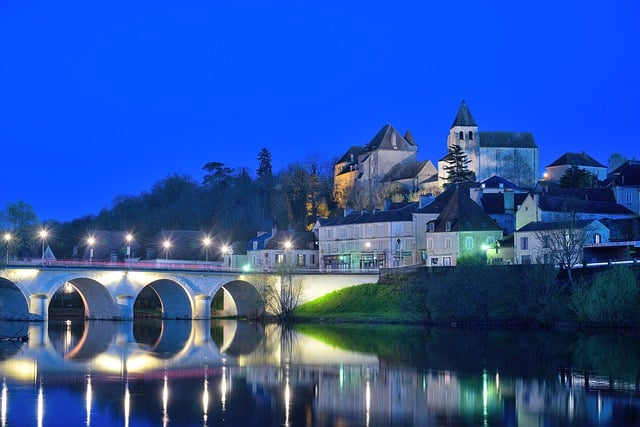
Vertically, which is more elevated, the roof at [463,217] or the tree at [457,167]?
the tree at [457,167]

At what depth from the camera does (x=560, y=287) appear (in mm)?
63094

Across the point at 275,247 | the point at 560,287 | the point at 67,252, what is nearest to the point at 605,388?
the point at 560,287

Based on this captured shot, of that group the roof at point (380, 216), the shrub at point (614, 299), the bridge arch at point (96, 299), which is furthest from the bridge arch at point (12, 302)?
the shrub at point (614, 299)

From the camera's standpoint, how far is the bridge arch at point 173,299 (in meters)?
75.4

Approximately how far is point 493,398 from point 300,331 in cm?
3101

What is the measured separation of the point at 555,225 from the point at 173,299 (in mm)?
29970

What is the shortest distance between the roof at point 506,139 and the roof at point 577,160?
304 centimetres

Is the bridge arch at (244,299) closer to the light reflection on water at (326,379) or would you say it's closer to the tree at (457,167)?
the light reflection on water at (326,379)

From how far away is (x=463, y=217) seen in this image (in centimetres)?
7469

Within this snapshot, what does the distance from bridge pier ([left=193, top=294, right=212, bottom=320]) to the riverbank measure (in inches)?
301

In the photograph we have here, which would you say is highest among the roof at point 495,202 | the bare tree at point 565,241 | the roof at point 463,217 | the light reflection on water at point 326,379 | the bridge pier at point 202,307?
the roof at point 495,202

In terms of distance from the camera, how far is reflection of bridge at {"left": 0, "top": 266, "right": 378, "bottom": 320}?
67438mm

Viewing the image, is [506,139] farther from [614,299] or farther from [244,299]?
[614,299]

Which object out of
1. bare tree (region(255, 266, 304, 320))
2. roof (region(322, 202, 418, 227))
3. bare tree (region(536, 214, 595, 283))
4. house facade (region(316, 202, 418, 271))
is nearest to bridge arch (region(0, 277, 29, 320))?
bare tree (region(255, 266, 304, 320))
